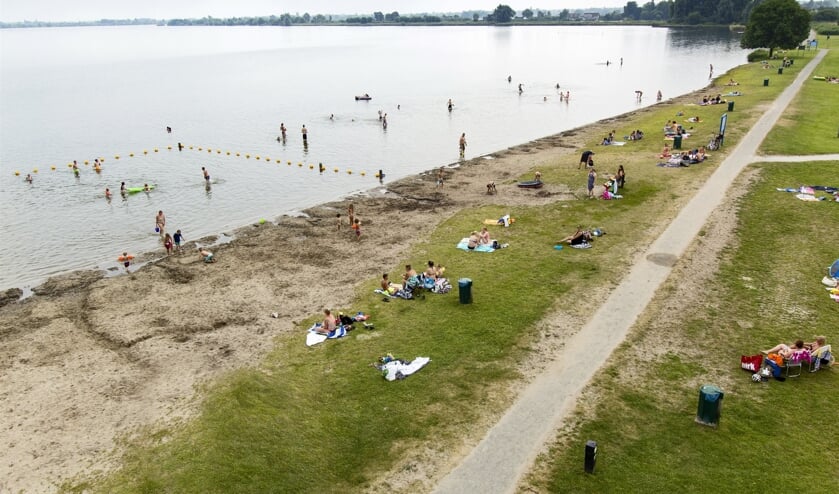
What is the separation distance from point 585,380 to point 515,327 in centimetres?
424

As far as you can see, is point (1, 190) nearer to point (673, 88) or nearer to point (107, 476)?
Result: point (107, 476)

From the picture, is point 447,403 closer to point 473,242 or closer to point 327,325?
point 327,325

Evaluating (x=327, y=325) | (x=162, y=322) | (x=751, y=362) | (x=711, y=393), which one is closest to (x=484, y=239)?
(x=327, y=325)

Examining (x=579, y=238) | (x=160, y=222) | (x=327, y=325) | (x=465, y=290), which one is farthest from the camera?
(x=160, y=222)

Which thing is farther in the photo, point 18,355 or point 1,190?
point 1,190

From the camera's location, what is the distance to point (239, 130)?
7650cm

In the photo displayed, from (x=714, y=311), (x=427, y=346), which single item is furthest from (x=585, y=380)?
(x=714, y=311)

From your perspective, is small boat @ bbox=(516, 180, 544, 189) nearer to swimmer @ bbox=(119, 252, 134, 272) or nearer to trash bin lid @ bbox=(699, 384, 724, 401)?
swimmer @ bbox=(119, 252, 134, 272)

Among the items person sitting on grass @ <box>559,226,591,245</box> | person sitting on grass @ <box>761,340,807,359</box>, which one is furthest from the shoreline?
person sitting on grass @ <box>761,340,807,359</box>

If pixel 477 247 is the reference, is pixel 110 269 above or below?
below

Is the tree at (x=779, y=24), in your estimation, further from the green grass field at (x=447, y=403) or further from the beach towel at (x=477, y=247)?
the beach towel at (x=477, y=247)

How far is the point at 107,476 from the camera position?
1559cm

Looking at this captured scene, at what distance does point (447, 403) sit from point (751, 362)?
9.78 metres

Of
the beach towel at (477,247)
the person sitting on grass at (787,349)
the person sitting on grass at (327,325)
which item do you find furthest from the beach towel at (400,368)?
the beach towel at (477,247)
